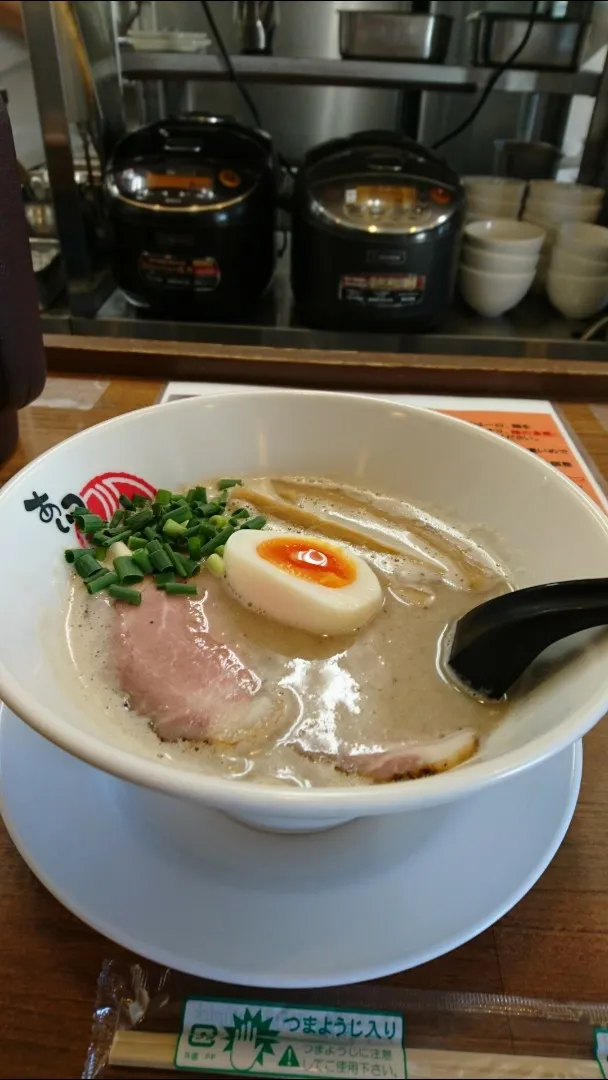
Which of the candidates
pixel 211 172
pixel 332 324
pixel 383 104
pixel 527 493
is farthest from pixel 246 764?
pixel 383 104

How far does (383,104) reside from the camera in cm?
219

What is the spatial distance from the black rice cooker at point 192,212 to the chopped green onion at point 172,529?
1.02 m

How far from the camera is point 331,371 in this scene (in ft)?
4.77

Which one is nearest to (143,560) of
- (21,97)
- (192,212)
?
(192,212)

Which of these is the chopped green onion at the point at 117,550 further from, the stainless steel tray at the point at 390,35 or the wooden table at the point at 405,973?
the stainless steel tray at the point at 390,35

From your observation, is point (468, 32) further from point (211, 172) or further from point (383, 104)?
point (211, 172)

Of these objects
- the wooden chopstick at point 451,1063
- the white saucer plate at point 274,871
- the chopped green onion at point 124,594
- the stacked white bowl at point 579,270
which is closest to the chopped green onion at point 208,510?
the chopped green onion at point 124,594

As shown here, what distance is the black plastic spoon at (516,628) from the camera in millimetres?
606

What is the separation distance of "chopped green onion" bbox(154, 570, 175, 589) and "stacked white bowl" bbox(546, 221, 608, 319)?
1.47m

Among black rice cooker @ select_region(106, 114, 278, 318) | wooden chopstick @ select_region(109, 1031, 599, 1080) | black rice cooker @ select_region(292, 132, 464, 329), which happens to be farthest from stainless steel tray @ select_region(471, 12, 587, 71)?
wooden chopstick @ select_region(109, 1031, 599, 1080)

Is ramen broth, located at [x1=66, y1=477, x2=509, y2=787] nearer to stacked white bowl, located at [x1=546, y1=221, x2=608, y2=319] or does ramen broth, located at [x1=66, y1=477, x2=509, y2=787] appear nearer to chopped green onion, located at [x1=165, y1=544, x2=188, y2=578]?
chopped green onion, located at [x1=165, y1=544, x2=188, y2=578]

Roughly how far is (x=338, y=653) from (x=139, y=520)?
0.29 metres

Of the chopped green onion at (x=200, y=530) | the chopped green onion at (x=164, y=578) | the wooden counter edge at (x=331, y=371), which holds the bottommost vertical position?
the wooden counter edge at (x=331, y=371)

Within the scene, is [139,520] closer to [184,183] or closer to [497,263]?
[184,183]
